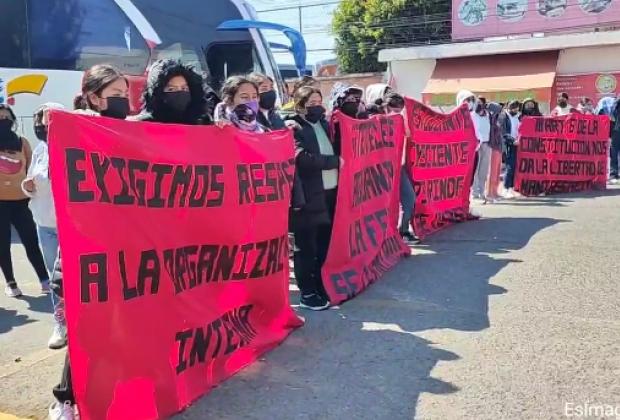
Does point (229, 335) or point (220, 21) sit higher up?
point (220, 21)

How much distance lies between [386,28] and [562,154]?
93.0 feet

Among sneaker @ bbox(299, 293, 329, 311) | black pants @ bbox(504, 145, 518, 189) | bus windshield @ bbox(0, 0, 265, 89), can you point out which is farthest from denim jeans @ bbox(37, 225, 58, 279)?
black pants @ bbox(504, 145, 518, 189)

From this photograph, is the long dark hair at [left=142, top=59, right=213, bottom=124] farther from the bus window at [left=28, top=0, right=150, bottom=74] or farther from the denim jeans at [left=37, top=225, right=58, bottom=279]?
the bus window at [left=28, top=0, right=150, bottom=74]

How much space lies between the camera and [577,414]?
3555mm

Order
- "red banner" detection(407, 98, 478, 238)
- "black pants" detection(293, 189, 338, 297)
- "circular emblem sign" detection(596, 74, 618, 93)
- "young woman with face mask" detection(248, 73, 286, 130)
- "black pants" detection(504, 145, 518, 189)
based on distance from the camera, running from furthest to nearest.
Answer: "circular emblem sign" detection(596, 74, 618, 93) → "black pants" detection(504, 145, 518, 189) → "red banner" detection(407, 98, 478, 238) → "young woman with face mask" detection(248, 73, 286, 130) → "black pants" detection(293, 189, 338, 297)

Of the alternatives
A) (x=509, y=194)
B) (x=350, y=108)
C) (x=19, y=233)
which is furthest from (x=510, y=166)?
(x=19, y=233)

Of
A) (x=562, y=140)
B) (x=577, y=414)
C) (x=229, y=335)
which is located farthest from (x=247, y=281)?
(x=562, y=140)

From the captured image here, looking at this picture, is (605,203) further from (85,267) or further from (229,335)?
(85,267)

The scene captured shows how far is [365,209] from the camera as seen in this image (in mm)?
6348

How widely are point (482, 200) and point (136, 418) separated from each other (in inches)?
358

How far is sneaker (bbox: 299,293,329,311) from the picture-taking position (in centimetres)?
550

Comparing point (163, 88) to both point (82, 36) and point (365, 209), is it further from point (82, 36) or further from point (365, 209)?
point (82, 36)

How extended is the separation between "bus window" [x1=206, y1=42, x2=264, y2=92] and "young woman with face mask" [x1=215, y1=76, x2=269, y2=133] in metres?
7.39

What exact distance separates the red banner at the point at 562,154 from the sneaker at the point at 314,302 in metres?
7.44
